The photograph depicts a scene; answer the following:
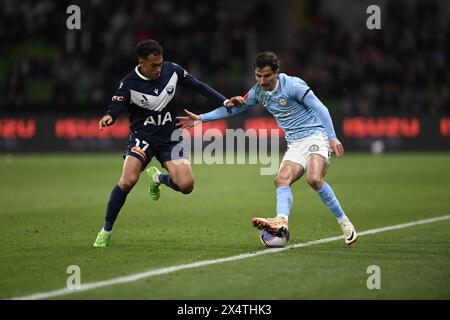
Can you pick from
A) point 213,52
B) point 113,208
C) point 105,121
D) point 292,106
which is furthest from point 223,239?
point 213,52

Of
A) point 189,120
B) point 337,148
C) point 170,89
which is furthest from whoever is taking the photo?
point 189,120

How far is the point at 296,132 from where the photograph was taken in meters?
9.51

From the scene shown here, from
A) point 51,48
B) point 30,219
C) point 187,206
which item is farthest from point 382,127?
point 30,219

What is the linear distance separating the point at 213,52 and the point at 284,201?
20.0 m

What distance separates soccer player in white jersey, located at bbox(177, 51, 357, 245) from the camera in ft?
29.7

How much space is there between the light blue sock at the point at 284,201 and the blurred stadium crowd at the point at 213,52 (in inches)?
679

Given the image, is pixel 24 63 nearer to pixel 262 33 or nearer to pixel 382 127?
pixel 262 33

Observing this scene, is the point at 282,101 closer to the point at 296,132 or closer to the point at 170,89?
the point at 296,132

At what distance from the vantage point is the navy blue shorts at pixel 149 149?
31.4 ft

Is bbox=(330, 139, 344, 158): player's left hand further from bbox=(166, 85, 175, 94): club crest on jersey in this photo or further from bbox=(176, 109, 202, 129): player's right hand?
bbox=(166, 85, 175, 94): club crest on jersey
